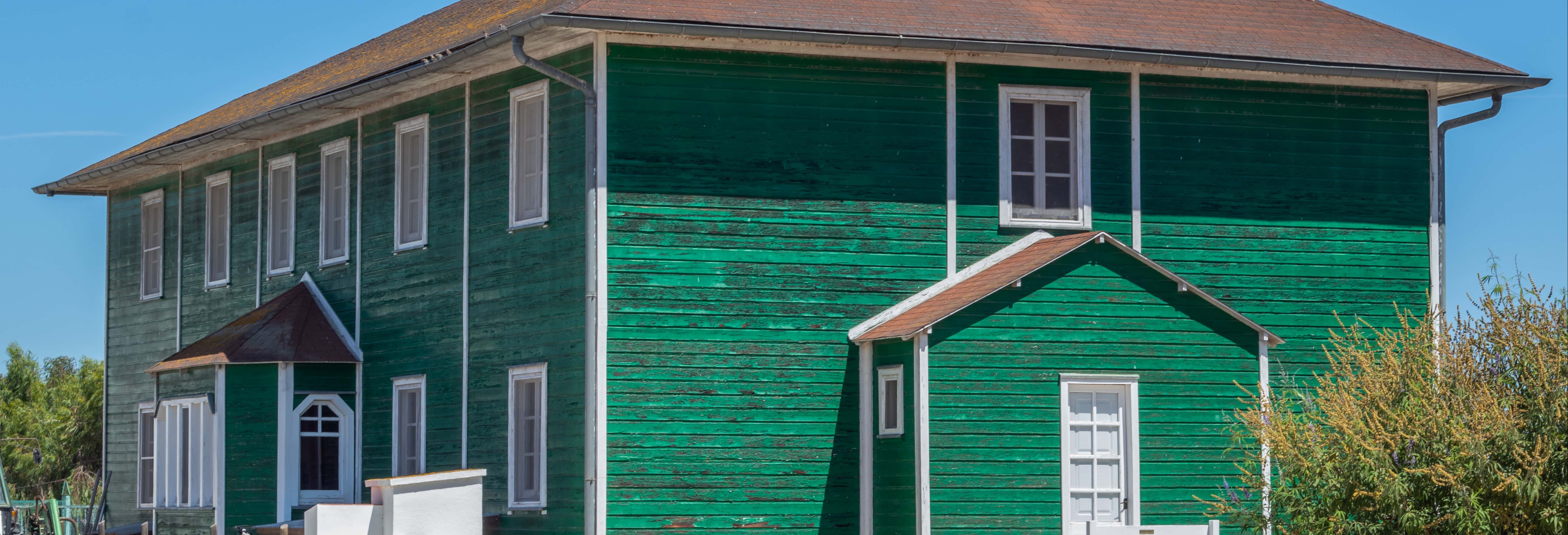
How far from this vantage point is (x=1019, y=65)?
20.8 metres

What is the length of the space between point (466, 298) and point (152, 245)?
977 cm

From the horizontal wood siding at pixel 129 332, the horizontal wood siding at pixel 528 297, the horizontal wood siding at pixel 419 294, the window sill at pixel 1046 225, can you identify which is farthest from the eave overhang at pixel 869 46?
the horizontal wood siding at pixel 129 332

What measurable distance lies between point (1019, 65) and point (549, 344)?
556cm

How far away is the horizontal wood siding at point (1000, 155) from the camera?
67.4 ft

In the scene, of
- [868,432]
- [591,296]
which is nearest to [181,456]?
[591,296]

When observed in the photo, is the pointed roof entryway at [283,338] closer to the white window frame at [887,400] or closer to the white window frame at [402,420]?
the white window frame at [402,420]

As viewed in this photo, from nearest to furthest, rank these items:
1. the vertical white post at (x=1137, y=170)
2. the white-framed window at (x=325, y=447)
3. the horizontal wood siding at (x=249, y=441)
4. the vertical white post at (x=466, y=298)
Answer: the vertical white post at (x=1137, y=170) → the vertical white post at (x=466, y=298) → the horizontal wood siding at (x=249, y=441) → the white-framed window at (x=325, y=447)

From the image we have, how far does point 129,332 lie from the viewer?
3014 centimetres

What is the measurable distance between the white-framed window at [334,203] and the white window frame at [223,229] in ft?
9.13

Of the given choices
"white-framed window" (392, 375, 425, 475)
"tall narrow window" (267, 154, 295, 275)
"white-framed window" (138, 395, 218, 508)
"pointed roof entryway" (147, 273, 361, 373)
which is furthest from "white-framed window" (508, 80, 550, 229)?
"tall narrow window" (267, 154, 295, 275)

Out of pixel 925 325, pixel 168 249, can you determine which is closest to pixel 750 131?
pixel 925 325

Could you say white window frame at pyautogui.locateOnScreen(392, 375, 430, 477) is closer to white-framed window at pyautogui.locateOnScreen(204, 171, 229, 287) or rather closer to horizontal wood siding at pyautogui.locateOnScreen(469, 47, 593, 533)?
horizontal wood siding at pyautogui.locateOnScreen(469, 47, 593, 533)

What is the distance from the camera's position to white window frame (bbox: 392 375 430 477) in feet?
74.1

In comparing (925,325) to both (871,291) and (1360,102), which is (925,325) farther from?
(1360,102)
